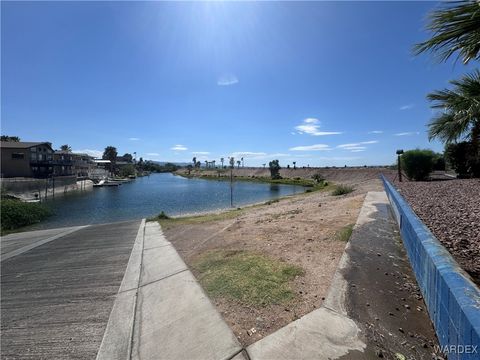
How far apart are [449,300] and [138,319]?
152 inches

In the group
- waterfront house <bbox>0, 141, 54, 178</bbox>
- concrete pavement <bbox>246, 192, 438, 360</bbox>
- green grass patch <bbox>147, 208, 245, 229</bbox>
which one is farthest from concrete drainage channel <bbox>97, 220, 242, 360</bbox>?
waterfront house <bbox>0, 141, 54, 178</bbox>

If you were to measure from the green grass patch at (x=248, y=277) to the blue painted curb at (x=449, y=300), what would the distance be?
Result: 5.71ft

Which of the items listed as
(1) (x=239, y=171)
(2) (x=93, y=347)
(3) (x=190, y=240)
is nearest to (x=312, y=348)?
(2) (x=93, y=347)

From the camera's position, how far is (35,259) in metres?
7.77

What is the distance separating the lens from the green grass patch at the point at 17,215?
69.8 ft

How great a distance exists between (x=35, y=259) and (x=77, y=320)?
16.8ft

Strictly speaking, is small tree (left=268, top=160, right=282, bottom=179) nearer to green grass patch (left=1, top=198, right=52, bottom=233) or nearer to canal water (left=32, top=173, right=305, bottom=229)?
canal water (left=32, top=173, right=305, bottom=229)

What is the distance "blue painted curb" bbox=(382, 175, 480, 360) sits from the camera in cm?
191

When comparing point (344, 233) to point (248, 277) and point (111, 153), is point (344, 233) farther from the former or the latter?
point (111, 153)

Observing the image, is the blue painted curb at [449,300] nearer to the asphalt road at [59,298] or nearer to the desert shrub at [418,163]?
the asphalt road at [59,298]

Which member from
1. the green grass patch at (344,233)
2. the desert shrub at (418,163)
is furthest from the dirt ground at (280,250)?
the desert shrub at (418,163)

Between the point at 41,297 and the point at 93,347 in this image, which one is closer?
the point at 93,347

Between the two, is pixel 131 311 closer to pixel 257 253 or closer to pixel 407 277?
pixel 257 253

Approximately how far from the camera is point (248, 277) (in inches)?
184
